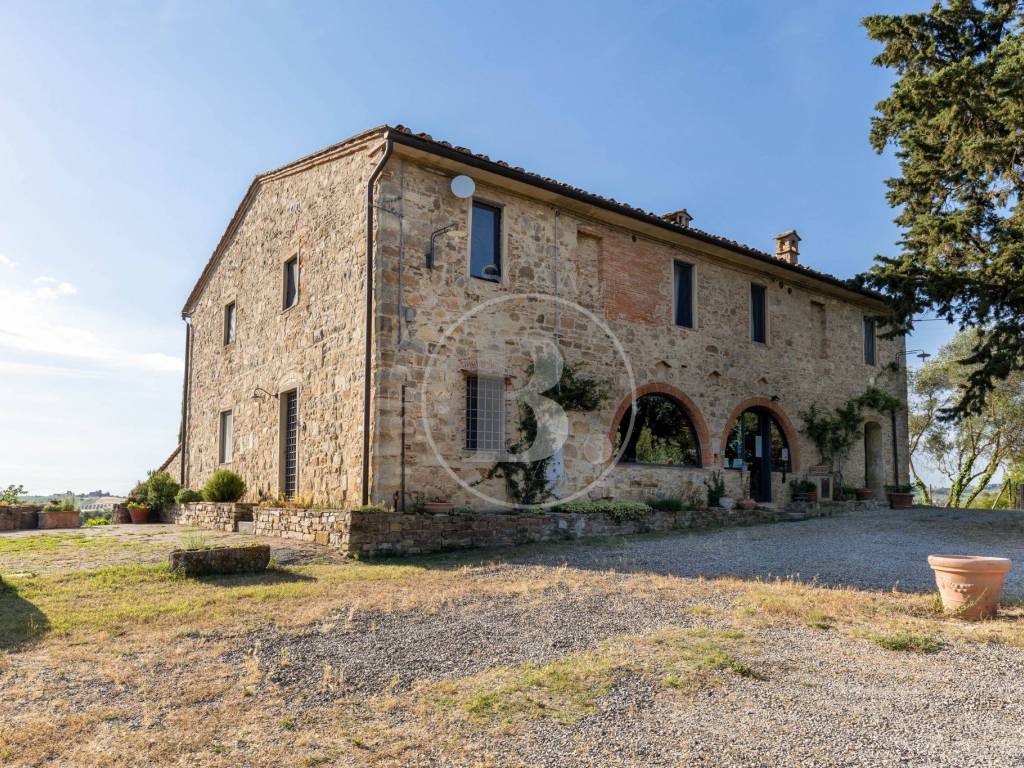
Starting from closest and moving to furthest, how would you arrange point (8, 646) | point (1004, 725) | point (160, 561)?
point (1004, 725) → point (8, 646) → point (160, 561)

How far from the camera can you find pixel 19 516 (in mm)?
15852

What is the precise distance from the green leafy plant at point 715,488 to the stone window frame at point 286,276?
28.6 feet

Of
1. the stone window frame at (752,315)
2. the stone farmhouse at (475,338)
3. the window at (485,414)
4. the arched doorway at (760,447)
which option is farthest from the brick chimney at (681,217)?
the window at (485,414)

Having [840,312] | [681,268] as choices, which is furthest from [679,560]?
[840,312]

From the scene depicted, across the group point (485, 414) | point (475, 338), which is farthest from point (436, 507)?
point (475, 338)

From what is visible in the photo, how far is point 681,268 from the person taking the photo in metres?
15.6

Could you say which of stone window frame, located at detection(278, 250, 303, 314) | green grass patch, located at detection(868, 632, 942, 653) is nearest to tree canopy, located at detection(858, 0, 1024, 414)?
green grass patch, located at detection(868, 632, 942, 653)

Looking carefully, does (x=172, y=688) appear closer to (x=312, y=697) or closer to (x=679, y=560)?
(x=312, y=697)

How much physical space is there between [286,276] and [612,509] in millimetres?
7612

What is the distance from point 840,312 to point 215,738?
1879 cm

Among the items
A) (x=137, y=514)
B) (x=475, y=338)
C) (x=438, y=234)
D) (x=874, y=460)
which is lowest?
(x=137, y=514)

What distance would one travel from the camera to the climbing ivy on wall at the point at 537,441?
12.0 metres

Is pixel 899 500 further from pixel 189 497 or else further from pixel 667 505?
pixel 189 497

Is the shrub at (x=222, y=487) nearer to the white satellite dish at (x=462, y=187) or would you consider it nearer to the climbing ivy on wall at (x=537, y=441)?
the climbing ivy on wall at (x=537, y=441)
